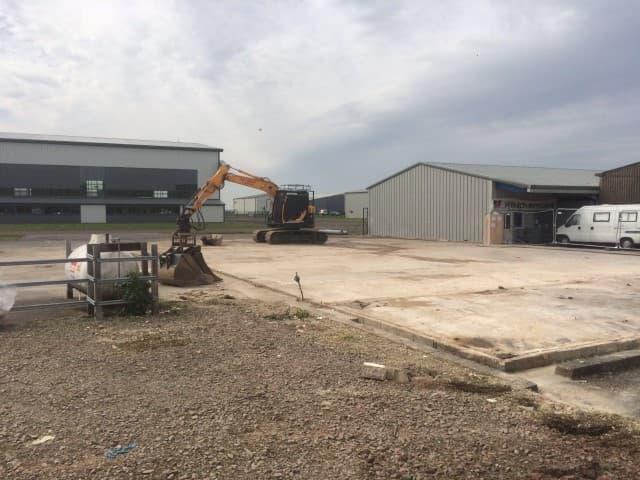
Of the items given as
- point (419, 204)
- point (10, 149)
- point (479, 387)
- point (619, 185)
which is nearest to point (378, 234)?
point (419, 204)

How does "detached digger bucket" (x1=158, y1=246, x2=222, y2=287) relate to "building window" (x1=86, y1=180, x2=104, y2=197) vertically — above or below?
below

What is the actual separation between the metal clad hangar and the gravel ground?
24.4 meters

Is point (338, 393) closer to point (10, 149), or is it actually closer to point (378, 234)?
point (378, 234)

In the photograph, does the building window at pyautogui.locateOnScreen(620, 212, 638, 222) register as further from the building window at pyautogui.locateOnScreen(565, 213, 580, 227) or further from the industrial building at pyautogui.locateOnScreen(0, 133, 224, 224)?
the industrial building at pyautogui.locateOnScreen(0, 133, 224, 224)

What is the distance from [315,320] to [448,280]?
629 centimetres

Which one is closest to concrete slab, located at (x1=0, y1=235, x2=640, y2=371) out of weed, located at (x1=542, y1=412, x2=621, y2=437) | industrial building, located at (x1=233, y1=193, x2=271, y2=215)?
weed, located at (x1=542, y1=412, x2=621, y2=437)

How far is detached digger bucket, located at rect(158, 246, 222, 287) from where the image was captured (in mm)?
13141

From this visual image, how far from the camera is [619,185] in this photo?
30.2 m

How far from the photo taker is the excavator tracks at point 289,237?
29.0 meters

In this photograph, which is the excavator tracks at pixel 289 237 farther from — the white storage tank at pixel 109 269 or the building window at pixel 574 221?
the white storage tank at pixel 109 269

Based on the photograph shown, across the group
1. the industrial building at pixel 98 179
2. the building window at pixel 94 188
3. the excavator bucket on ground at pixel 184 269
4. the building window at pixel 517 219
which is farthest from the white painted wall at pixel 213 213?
the excavator bucket on ground at pixel 184 269

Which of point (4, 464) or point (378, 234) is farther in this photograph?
point (378, 234)

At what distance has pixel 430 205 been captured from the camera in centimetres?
3419

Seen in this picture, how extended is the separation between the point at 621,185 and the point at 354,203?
235 feet
